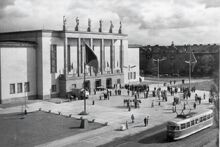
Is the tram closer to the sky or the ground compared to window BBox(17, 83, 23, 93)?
closer to the ground

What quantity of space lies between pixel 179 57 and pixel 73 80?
61.9m

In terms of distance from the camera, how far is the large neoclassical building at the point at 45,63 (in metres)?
51.0

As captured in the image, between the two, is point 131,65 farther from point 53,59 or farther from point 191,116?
point 191,116

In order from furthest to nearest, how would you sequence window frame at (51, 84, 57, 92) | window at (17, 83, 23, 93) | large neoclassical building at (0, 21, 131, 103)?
1. window frame at (51, 84, 57, 92)
2. window at (17, 83, 23, 93)
3. large neoclassical building at (0, 21, 131, 103)

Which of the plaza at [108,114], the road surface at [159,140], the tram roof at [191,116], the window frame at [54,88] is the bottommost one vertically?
the road surface at [159,140]

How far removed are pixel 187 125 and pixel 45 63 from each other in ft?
104

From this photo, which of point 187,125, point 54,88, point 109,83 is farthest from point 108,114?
point 109,83

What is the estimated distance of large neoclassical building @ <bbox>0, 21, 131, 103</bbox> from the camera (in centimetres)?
5100

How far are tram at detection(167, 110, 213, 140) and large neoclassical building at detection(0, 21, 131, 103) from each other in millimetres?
26632

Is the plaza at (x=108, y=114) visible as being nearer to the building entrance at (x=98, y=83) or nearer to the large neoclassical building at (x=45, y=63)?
the large neoclassical building at (x=45, y=63)

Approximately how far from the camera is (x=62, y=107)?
156ft

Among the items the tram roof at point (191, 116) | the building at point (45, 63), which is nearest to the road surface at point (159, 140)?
the tram roof at point (191, 116)

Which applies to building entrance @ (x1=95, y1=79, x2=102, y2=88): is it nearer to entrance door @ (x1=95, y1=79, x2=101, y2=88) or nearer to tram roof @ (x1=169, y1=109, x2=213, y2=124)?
entrance door @ (x1=95, y1=79, x2=101, y2=88)

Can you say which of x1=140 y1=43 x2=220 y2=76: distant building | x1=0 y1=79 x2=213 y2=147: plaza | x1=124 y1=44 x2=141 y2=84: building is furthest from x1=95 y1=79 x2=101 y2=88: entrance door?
x1=140 y1=43 x2=220 y2=76: distant building
